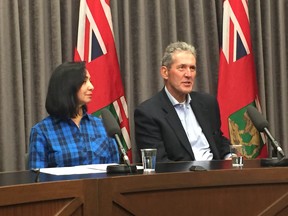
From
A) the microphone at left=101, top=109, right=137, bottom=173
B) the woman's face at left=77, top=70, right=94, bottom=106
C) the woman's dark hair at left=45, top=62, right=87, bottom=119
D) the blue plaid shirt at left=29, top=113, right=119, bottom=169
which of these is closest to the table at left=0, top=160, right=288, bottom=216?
the microphone at left=101, top=109, right=137, bottom=173

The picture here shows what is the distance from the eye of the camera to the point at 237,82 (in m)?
4.76

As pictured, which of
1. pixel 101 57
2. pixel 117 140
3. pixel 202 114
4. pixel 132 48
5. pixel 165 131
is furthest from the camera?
pixel 132 48

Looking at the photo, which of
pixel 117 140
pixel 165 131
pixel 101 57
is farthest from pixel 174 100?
pixel 117 140

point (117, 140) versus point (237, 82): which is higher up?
point (237, 82)

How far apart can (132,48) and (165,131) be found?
4.18 ft

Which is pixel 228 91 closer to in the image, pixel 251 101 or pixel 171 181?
pixel 251 101

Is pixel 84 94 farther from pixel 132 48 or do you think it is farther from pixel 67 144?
pixel 132 48

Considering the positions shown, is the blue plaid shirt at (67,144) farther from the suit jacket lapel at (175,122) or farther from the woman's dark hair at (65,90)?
the suit jacket lapel at (175,122)

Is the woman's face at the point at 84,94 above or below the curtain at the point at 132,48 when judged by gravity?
below

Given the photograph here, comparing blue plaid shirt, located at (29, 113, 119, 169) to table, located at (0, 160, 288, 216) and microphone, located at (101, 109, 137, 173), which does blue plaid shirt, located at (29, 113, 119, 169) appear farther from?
microphone, located at (101, 109, 137, 173)

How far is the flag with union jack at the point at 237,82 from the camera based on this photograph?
4715 mm

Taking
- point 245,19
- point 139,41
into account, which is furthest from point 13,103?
point 245,19

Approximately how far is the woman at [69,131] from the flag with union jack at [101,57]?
2.58 feet

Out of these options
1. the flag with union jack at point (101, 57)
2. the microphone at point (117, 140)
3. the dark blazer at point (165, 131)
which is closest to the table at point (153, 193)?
the microphone at point (117, 140)
